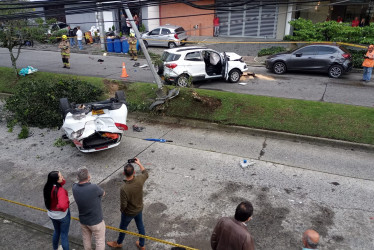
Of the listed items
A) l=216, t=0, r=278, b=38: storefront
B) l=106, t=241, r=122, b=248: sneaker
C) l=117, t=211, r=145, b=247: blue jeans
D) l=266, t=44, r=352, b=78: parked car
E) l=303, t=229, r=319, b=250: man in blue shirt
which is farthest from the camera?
l=216, t=0, r=278, b=38: storefront

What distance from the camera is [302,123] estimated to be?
943cm

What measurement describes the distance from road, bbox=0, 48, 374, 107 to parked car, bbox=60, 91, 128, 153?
20.7 ft

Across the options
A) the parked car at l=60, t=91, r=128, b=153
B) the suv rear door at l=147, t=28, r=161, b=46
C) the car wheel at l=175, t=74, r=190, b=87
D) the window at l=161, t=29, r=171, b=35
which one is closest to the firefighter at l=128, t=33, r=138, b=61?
the suv rear door at l=147, t=28, r=161, b=46

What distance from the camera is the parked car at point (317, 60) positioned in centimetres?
1438

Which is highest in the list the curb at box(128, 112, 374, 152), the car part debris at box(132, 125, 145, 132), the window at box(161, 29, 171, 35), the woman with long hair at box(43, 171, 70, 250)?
the window at box(161, 29, 171, 35)

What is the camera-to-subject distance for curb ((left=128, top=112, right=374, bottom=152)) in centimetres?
861

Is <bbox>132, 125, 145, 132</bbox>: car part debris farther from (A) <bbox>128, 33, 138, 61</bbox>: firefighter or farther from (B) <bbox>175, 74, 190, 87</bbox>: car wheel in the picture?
(A) <bbox>128, 33, 138, 61</bbox>: firefighter

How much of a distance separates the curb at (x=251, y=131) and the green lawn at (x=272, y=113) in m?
0.14

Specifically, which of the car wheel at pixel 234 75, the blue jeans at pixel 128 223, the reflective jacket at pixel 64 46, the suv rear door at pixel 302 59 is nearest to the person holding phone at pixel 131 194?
the blue jeans at pixel 128 223

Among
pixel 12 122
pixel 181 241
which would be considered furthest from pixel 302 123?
pixel 12 122

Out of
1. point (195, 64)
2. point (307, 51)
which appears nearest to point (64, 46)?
point (195, 64)

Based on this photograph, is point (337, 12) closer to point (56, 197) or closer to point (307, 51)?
point (307, 51)

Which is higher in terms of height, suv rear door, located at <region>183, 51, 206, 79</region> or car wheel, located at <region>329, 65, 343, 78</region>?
suv rear door, located at <region>183, 51, 206, 79</region>

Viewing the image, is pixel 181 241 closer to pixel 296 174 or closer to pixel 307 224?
pixel 307 224
